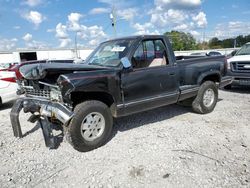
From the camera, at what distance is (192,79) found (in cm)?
552

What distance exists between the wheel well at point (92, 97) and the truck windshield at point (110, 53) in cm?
66

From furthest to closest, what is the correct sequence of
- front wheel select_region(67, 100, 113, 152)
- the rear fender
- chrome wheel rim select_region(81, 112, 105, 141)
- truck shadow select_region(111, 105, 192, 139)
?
the rear fender < truck shadow select_region(111, 105, 192, 139) < chrome wheel rim select_region(81, 112, 105, 141) < front wheel select_region(67, 100, 113, 152)

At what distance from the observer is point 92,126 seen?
402 centimetres

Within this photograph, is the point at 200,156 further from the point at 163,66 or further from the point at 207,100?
the point at 207,100

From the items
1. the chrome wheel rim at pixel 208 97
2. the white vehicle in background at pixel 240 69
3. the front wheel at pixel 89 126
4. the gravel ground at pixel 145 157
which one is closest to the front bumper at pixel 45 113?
the front wheel at pixel 89 126

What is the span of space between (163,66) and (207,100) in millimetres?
1906

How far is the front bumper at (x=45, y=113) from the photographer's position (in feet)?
12.0

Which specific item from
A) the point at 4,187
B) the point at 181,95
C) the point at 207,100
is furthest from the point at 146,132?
the point at 4,187

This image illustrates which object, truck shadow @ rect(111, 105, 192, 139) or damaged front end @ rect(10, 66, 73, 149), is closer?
damaged front end @ rect(10, 66, 73, 149)

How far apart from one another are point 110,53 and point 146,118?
6.16 ft

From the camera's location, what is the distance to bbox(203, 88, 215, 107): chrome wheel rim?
5941mm

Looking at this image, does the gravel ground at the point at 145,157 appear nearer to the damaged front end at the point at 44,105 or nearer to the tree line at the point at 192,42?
the damaged front end at the point at 44,105

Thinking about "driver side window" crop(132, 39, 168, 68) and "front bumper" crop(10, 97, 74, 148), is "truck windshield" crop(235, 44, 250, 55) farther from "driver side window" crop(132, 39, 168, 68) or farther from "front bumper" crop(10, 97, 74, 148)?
"front bumper" crop(10, 97, 74, 148)

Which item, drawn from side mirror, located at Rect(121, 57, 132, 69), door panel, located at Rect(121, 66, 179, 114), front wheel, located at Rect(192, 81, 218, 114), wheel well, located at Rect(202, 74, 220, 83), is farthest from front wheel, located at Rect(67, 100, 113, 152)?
wheel well, located at Rect(202, 74, 220, 83)
